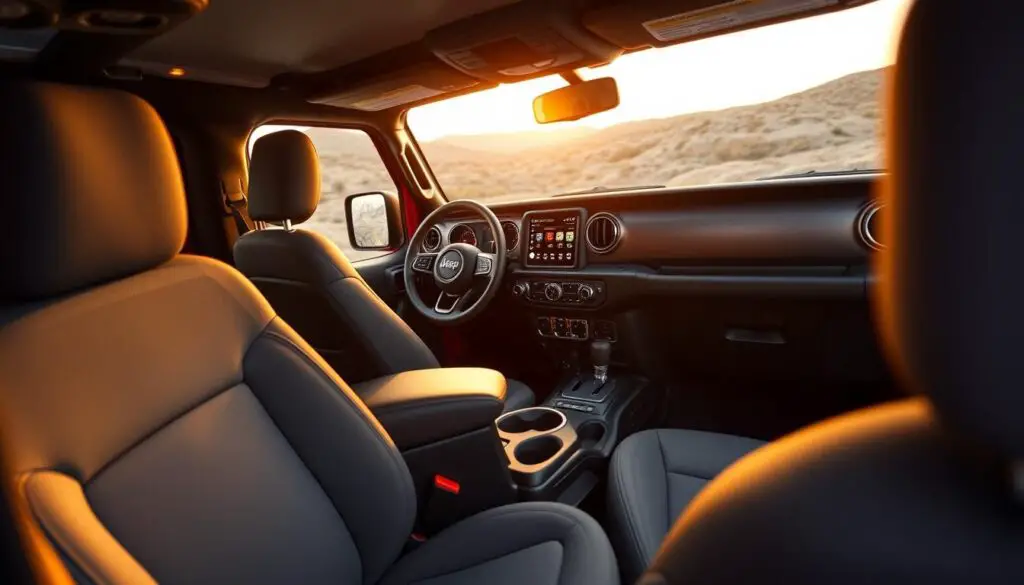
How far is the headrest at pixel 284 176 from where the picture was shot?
2496 mm

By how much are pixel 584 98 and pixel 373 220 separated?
1.53m

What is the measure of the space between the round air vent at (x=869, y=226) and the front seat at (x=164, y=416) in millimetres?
1397

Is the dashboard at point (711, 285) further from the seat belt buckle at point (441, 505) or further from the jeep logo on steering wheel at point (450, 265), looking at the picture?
the seat belt buckle at point (441, 505)

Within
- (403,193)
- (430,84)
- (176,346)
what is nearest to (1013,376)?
(176,346)

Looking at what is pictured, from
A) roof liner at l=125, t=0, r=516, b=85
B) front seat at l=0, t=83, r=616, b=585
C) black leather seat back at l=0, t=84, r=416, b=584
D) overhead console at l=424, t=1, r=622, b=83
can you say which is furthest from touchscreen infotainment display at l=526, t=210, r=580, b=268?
black leather seat back at l=0, t=84, r=416, b=584

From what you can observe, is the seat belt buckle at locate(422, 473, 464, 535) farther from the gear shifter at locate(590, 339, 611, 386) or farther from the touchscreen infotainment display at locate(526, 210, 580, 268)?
the touchscreen infotainment display at locate(526, 210, 580, 268)

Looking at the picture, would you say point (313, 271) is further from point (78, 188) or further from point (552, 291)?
point (78, 188)

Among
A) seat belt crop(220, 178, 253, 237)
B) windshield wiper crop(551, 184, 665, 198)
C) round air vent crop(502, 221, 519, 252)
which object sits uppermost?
seat belt crop(220, 178, 253, 237)

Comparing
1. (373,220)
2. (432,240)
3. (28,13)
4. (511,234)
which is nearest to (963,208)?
(28,13)

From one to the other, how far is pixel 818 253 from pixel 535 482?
1265 millimetres

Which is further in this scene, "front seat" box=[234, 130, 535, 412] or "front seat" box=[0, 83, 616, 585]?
"front seat" box=[234, 130, 535, 412]

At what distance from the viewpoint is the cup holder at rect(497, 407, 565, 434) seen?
2.77 m

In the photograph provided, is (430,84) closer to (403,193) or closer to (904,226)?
(403,193)

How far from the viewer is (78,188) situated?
1.16 meters
